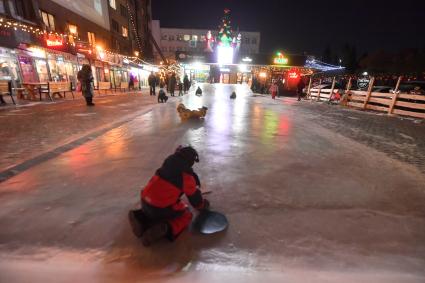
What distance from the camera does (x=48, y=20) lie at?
65.0 ft

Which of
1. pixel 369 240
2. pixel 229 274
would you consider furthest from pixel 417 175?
pixel 229 274

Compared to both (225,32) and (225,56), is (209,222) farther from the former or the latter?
(225,32)

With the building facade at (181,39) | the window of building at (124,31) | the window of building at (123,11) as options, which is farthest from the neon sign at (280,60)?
the building facade at (181,39)

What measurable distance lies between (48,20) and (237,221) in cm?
2320

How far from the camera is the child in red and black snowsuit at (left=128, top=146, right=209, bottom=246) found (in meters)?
2.37

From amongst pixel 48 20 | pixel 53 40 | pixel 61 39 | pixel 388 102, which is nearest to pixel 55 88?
pixel 53 40

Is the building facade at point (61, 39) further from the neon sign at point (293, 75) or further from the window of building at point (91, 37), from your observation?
the neon sign at point (293, 75)

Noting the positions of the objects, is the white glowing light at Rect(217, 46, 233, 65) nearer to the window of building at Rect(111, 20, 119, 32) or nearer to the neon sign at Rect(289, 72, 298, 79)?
the neon sign at Rect(289, 72, 298, 79)

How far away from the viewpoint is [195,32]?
7050 centimetres

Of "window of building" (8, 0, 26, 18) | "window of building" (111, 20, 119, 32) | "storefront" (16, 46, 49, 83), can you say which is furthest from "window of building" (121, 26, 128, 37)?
"storefront" (16, 46, 49, 83)

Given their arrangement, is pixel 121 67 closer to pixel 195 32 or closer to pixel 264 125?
pixel 264 125

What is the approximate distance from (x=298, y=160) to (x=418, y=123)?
308 inches

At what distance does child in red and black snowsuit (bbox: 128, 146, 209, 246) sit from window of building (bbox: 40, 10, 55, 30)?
859 inches

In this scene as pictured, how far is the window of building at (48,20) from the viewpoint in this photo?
19117 millimetres
